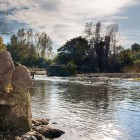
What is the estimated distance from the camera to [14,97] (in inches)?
927

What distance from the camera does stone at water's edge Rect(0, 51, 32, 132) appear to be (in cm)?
2291

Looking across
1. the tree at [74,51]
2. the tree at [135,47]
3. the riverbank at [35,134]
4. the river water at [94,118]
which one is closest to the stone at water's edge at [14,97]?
the riverbank at [35,134]

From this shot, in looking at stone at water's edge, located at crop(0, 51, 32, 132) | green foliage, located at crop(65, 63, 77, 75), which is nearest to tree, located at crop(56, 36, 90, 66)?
green foliage, located at crop(65, 63, 77, 75)

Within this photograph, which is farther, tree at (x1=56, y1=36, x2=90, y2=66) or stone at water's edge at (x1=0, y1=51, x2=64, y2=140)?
A: tree at (x1=56, y1=36, x2=90, y2=66)

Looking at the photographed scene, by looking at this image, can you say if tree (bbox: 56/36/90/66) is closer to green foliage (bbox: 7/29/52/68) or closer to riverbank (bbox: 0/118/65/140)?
green foliage (bbox: 7/29/52/68)

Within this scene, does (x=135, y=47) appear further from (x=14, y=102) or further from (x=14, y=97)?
(x=14, y=102)

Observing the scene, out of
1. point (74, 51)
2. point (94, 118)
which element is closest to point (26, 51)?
point (74, 51)

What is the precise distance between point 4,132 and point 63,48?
137804mm

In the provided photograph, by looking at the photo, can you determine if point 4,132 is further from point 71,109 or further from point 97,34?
point 97,34

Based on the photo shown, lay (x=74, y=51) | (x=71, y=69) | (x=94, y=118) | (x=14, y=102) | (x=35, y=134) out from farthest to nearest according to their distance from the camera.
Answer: (x=74, y=51)
(x=71, y=69)
(x=94, y=118)
(x=14, y=102)
(x=35, y=134)

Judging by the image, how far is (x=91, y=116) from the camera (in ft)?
112

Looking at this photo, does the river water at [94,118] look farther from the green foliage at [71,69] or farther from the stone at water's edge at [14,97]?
the green foliage at [71,69]

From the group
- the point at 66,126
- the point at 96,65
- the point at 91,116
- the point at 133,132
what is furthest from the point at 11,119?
the point at 96,65

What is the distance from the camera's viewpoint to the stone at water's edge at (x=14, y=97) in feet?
75.2
